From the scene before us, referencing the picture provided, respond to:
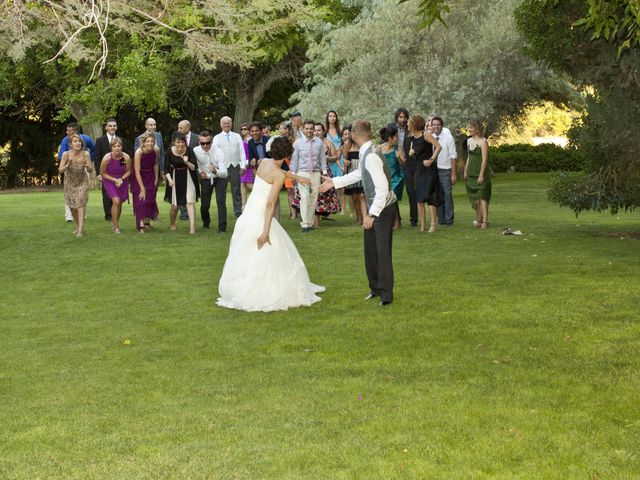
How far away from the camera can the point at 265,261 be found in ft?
40.6

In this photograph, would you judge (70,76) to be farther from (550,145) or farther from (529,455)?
(529,455)

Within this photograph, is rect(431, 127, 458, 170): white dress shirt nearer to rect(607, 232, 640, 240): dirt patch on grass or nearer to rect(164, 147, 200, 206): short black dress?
rect(607, 232, 640, 240): dirt patch on grass

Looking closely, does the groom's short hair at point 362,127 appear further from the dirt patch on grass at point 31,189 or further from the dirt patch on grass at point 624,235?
the dirt patch on grass at point 31,189

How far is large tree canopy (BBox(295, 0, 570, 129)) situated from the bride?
846 inches

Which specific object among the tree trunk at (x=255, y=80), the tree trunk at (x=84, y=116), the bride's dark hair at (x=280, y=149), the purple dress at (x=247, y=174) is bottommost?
the purple dress at (x=247, y=174)

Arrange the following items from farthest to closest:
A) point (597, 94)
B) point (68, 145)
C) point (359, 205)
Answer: point (68, 145) < point (359, 205) < point (597, 94)

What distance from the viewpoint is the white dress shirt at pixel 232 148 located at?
73.3 feet

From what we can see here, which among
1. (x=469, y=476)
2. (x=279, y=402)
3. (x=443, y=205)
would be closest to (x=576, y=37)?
(x=443, y=205)

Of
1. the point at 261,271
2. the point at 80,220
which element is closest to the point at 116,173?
the point at 80,220

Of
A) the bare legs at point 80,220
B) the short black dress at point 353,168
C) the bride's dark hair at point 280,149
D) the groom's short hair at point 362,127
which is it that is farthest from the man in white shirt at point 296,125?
the groom's short hair at point 362,127

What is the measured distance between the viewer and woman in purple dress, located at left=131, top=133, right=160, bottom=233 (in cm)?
2070

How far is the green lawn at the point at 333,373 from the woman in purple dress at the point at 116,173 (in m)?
4.37

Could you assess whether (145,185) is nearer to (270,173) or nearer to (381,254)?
(270,173)

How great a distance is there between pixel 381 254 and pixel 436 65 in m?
23.1
